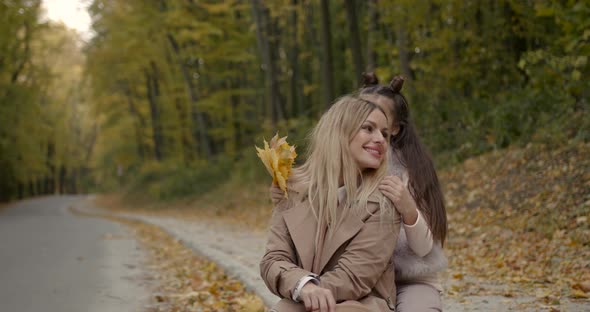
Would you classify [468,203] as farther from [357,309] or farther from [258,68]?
[258,68]

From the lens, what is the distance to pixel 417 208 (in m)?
3.51

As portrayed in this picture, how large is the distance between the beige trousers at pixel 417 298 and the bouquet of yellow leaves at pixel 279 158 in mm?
833

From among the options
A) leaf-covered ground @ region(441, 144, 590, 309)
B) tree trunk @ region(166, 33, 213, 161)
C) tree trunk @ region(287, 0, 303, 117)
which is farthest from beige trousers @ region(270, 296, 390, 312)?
tree trunk @ region(166, 33, 213, 161)

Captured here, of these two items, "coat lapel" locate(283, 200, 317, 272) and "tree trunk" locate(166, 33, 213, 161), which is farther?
"tree trunk" locate(166, 33, 213, 161)

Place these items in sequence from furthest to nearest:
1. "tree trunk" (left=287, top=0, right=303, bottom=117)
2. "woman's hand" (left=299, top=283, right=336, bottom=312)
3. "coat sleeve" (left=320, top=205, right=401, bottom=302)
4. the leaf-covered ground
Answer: "tree trunk" (left=287, top=0, right=303, bottom=117), the leaf-covered ground, "coat sleeve" (left=320, top=205, right=401, bottom=302), "woman's hand" (left=299, top=283, right=336, bottom=312)

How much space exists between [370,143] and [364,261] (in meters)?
0.62

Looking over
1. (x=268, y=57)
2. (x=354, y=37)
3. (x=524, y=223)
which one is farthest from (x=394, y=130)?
(x=268, y=57)

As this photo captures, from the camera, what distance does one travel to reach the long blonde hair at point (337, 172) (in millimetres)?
3357

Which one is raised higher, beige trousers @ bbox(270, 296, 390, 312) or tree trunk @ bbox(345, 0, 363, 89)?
tree trunk @ bbox(345, 0, 363, 89)

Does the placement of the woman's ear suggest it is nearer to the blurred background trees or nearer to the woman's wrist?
the woman's wrist

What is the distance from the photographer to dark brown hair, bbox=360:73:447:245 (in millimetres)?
3594

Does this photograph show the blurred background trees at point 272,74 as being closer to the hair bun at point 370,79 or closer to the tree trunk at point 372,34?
the tree trunk at point 372,34

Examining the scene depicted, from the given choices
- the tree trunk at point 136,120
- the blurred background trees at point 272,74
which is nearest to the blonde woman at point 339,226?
the blurred background trees at point 272,74

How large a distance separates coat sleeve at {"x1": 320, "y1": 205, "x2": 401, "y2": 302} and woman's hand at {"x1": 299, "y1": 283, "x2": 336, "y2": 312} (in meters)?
0.10
